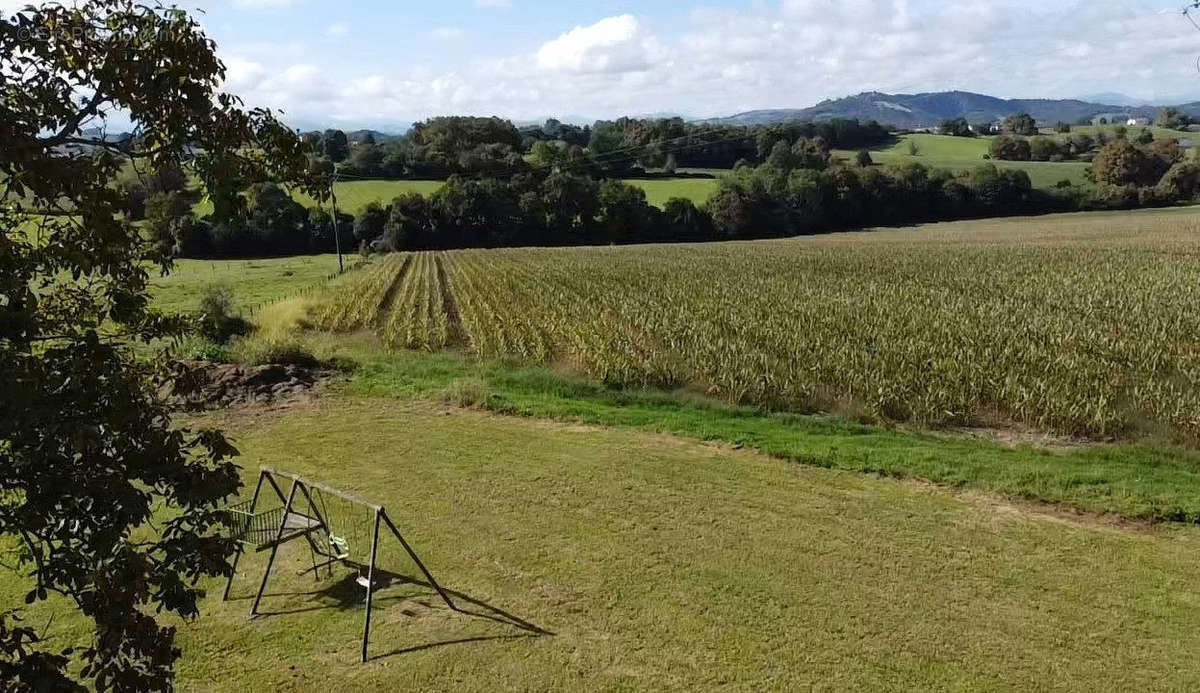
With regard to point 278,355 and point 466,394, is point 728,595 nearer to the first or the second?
point 466,394

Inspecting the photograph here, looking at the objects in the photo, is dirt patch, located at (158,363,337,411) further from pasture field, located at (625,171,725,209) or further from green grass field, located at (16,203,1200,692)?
pasture field, located at (625,171,725,209)

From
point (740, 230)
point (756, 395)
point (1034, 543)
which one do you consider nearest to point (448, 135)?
point (740, 230)

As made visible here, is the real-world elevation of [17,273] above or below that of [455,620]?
above

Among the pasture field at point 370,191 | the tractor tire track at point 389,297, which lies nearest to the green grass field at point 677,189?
the pasture field at point 370,191

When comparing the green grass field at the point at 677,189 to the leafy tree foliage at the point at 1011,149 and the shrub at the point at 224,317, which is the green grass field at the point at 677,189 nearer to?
the leafy tree foliage at the point at 1011,149

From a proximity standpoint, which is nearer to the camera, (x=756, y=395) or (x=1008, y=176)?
(x=756, y=395)

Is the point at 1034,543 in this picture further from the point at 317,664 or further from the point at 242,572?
the point at 242,572
